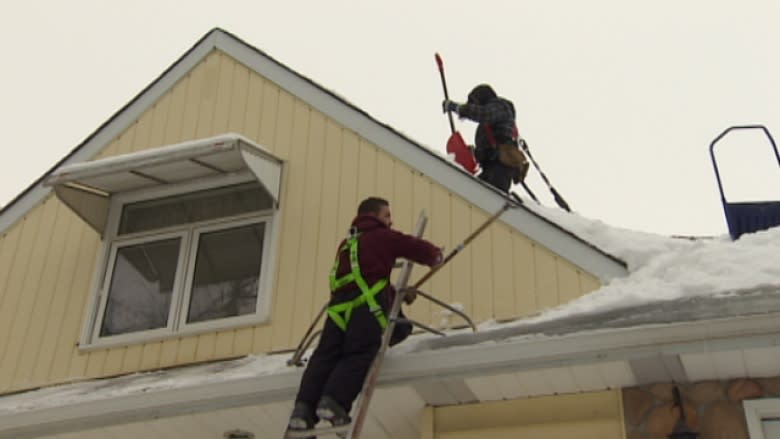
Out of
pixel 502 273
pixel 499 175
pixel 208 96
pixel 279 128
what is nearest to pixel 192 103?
pixel 208 96

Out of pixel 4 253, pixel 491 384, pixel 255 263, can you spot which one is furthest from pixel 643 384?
pixel 4 253

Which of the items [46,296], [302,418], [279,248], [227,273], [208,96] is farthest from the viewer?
[208,96]

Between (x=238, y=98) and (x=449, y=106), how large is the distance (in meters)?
1.95

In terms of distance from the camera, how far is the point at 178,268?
725 centimetres

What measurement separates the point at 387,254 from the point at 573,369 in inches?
48.0

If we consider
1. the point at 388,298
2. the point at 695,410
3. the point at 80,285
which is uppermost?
the point at 80,285

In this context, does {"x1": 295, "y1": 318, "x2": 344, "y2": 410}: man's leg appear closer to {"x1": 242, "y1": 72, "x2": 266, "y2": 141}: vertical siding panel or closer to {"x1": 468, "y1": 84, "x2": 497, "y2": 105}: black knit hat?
{"x1": 242, "y1": 72, "x2": 266, "y2": 141}: vertical siding panel

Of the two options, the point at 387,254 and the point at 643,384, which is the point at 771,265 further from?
the point at 387,254

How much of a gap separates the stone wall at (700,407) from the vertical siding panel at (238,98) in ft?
13.5

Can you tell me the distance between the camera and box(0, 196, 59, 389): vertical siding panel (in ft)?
23.6

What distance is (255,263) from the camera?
281 inches

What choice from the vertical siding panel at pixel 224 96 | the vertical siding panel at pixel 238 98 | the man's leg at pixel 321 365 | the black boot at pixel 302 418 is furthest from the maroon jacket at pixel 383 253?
the vertical siding panel at pixel 224 96

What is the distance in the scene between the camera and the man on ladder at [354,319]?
500 cm

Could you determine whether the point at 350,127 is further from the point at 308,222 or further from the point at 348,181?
the point at 308,222
